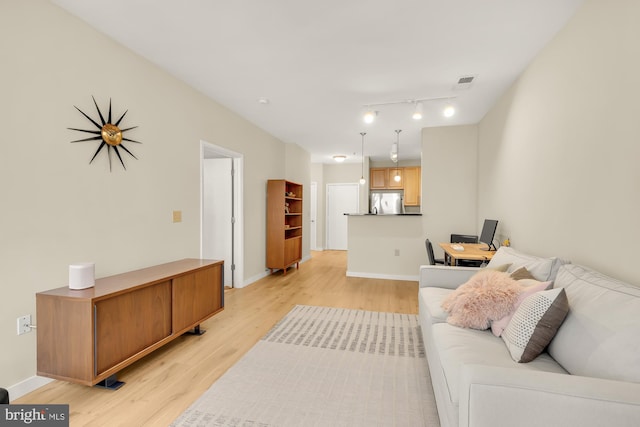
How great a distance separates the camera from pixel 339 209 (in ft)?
27.9

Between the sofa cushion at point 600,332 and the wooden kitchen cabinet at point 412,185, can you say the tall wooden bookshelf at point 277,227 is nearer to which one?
the wooden kitchen cabinet at point 412,185

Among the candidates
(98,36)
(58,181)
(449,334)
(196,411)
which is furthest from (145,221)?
(449,334)

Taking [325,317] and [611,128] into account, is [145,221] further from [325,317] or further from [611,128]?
[611,128]

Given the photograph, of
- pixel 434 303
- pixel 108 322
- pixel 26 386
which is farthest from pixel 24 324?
pixel 434 303

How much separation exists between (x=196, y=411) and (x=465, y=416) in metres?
1.50

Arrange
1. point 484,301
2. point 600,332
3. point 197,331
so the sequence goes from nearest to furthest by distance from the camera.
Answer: point 600,332
point 484,301
point 197,331

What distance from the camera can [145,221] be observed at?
272 cm

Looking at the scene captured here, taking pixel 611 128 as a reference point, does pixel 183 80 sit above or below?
above

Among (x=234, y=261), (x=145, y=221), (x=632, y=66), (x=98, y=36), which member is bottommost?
(x=234, y=261)

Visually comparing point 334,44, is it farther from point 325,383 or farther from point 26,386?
point 26,386

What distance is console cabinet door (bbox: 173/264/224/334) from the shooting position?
2463mm

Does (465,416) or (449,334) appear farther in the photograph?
(449,334)

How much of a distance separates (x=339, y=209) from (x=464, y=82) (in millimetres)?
5598

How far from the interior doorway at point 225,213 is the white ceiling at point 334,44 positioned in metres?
0.95
